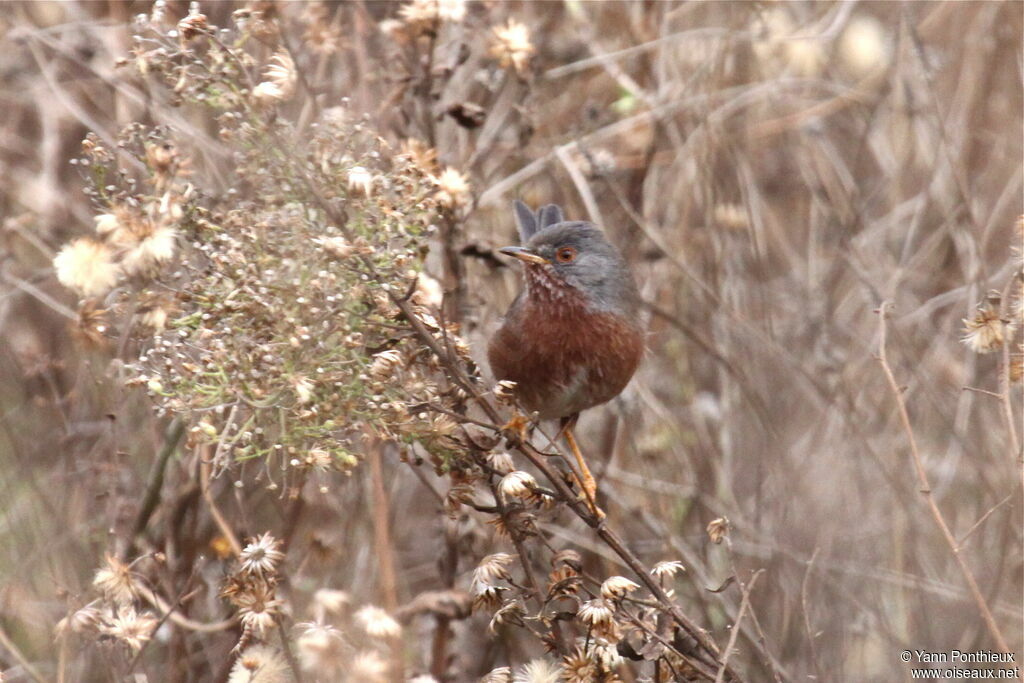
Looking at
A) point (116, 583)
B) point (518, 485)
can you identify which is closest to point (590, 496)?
point (518, 485)

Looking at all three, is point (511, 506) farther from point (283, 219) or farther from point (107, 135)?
point (107, 135)

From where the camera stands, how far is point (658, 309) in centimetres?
494

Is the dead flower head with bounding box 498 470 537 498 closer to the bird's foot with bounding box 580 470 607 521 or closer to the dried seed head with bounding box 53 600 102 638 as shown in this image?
the bird's foot with bounding box 580 470 607 521

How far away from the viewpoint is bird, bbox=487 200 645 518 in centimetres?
405

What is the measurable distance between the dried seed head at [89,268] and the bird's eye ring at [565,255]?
6.30 ft

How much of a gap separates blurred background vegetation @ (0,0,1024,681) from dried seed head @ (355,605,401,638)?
45cm

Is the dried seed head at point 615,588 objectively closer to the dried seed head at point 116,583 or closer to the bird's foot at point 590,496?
the bird's foot at point 590,496

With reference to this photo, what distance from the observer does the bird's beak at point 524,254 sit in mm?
3900

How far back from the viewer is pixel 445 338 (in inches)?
102

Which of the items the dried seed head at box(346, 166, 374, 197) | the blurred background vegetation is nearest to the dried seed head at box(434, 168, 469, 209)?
the blurred background vegetation

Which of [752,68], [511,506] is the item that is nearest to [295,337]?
[511,506]

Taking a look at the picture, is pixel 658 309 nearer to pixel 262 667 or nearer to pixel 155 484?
pixel 155 484

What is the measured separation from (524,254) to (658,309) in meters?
1.16

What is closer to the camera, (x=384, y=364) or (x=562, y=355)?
(x=384, y=364)
